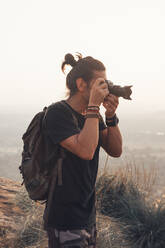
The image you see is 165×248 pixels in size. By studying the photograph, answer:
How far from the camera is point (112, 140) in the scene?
215 centimetres

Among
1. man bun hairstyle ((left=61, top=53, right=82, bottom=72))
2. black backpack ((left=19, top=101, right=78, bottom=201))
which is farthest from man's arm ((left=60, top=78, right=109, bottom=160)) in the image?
A: man bun hairstyle ((left=61, top=53, right=82, bottom=72))

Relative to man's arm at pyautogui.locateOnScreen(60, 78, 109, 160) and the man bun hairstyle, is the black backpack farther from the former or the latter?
the man bun hairstyle

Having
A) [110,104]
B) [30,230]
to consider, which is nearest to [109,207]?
[30,230]

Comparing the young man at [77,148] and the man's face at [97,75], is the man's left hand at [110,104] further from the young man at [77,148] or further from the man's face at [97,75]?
the man's face at [97,75]

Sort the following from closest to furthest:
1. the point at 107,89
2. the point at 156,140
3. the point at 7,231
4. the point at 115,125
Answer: the point at 107,89, the point at 115,125, the point at 7,231, the point at 156,140

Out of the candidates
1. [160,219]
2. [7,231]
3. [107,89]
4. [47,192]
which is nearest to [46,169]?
[47,192]

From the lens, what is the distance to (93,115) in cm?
175

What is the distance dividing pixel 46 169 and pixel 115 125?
64 cm

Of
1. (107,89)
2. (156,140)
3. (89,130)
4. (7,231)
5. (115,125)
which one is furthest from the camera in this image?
(156,140)

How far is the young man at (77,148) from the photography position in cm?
171

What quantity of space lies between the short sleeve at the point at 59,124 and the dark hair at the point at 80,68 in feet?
0.82

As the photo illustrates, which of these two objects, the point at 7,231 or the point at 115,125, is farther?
the point at 7,231

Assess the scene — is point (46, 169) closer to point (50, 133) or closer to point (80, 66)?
point (50, 133)

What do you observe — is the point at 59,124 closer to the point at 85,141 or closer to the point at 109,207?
the point at 85,141
